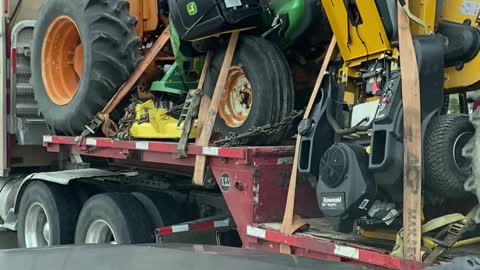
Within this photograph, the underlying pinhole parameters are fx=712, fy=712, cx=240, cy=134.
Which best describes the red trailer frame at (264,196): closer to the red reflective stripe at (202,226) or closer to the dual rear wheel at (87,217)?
the red reflective stripe at (202,226)

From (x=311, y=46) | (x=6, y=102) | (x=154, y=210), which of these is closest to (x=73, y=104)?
(x=154, y=210)

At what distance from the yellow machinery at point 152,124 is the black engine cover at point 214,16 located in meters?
0.73

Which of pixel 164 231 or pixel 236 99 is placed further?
pixel 164 231

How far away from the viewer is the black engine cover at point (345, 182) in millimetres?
3557

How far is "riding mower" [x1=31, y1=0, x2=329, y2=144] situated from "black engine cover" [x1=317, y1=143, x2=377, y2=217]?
79cm

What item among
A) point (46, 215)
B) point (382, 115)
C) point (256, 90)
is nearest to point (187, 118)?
point (256, 90)

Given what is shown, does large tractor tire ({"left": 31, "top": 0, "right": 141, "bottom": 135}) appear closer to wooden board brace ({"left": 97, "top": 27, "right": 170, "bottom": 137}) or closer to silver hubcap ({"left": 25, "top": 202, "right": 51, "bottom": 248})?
wooden board brace ({"left": 97, "top": 27, "right": 170, "bottom": 137})

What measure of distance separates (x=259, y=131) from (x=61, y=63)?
8.82 feet

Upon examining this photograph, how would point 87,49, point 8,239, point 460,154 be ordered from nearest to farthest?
point 460,154
point 87,49
point 8,239

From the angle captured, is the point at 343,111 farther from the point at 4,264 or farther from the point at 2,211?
the point at 2,211

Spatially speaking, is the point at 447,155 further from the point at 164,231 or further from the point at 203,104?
the point at 164,231

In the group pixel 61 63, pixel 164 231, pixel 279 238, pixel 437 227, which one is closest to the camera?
pixel 437 227

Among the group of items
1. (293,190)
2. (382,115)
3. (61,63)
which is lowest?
(293,190)

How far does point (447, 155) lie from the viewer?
11.2 ft
